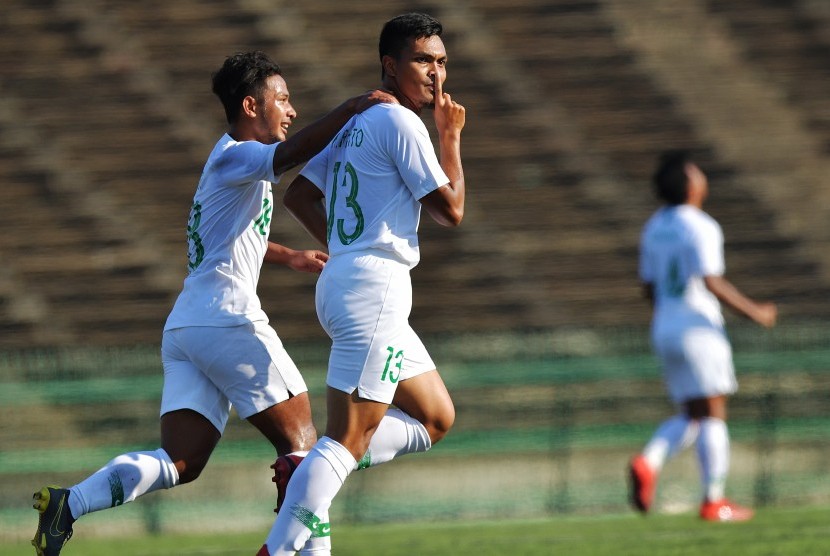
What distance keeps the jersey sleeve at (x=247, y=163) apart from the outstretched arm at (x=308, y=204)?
18 cm

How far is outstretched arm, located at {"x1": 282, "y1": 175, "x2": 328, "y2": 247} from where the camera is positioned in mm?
5004

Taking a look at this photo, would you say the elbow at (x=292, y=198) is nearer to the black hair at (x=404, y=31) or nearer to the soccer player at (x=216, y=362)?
the soccer player at (x=216, y=362)

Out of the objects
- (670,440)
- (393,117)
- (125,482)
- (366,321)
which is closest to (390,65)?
(393,117)

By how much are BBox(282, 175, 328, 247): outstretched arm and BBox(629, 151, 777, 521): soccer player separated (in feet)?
9.96

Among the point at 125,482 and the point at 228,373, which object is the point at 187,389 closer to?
the point at 228,373

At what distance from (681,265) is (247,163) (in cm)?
349

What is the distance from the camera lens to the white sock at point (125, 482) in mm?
4945

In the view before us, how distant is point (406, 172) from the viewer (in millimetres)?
4418

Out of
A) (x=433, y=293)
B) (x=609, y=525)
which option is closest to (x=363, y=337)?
(x=609, y=525)

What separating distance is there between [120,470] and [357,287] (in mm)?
1184

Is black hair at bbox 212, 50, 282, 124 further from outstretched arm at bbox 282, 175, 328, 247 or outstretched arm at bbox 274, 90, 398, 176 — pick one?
outstretched arm at bbox 274, 90, 398, 176

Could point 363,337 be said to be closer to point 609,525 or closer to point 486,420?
point 609,525

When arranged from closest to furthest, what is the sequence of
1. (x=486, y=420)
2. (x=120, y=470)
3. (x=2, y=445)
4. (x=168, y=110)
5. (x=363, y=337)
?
(x=363, y=337) < (x=120, y=470) < (x=2, y=445) < (x=486, y=420) < (x=168, y=110)

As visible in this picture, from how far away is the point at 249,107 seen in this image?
16.9ft
